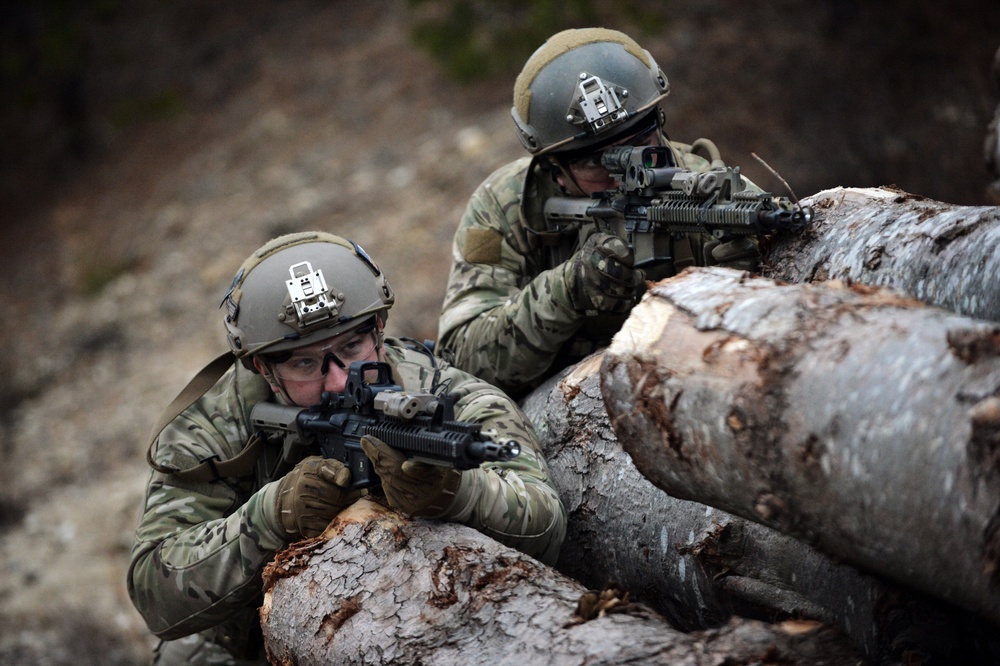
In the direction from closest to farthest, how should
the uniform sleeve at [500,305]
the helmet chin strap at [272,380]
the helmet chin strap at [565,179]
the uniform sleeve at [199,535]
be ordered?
the uniform sleeve at [199,535] → the helmet chin strap at [272,380] → the uniform sleeve at [500,305] → the helmet chin strap at [565,179]

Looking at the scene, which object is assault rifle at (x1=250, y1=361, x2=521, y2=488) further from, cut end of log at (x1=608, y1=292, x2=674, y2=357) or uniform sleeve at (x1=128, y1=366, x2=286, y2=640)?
cut end of log at (x1=608, y1=292, x2=674, y2=357)

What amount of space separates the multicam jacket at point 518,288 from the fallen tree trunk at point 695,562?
246 millimetres

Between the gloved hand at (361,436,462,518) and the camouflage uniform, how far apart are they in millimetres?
113

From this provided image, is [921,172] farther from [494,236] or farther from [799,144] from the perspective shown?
[494,236]

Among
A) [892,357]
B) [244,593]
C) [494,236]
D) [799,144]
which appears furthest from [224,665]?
[799,144]

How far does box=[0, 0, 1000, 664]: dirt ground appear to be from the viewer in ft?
33.8

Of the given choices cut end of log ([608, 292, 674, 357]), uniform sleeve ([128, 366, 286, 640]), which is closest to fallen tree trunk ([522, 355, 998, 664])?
cut end of log ([608, 292, 674, 357])

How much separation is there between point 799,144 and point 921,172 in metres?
1.14

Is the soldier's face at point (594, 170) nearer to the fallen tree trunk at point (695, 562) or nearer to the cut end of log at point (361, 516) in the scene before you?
the fallen tree trunk at point (695, 562)

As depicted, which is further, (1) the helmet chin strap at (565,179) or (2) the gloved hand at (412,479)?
(1) the helmet chin strap at (565,179)

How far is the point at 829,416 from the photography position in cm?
246

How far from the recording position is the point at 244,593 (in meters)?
3.92

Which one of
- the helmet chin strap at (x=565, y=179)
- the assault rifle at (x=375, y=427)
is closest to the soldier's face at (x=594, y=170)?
the helmet chin strap at (x=565, y=179)

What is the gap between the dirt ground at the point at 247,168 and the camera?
1030 centimetres
